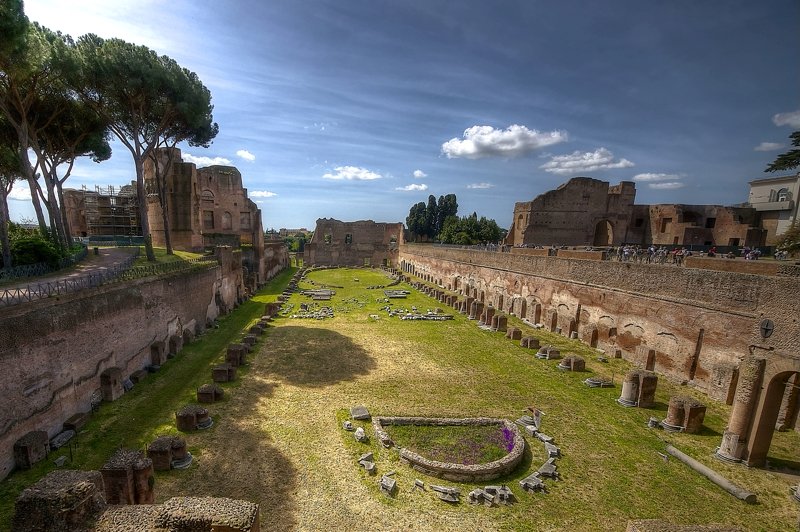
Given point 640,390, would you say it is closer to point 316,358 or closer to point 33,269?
point 316,358

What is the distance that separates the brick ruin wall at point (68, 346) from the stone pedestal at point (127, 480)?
2.74 meters

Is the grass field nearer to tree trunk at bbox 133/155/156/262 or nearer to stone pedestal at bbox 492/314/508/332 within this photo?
stone pedestal at bbox 492/314/508/332

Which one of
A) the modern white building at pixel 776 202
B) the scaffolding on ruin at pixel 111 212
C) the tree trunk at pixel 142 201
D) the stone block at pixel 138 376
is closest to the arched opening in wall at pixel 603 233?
the modern white building at pixel 776 202

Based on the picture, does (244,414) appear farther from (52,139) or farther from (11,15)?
(52,139)

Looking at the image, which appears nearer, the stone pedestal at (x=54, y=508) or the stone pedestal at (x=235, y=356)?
the stone pedestal at (x=54, y=508)

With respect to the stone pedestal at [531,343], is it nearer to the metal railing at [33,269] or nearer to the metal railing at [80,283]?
the metal railing at [80,283]

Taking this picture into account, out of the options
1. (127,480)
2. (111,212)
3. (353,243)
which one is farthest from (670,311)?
(353,243)

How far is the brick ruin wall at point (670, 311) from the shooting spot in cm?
921

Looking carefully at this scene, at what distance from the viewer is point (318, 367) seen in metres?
12.5

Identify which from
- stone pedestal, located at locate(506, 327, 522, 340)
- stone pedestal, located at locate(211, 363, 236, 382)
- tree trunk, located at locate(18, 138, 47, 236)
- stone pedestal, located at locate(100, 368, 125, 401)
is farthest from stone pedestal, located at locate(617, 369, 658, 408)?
tree trunk, located at locate(18, 138, 47, 236)

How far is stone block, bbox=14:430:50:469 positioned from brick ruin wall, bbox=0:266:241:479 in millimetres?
136

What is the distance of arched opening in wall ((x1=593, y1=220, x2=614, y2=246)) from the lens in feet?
105

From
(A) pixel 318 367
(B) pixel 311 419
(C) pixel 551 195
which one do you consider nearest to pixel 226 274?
(A) pixel 318 367

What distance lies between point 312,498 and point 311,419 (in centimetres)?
276
